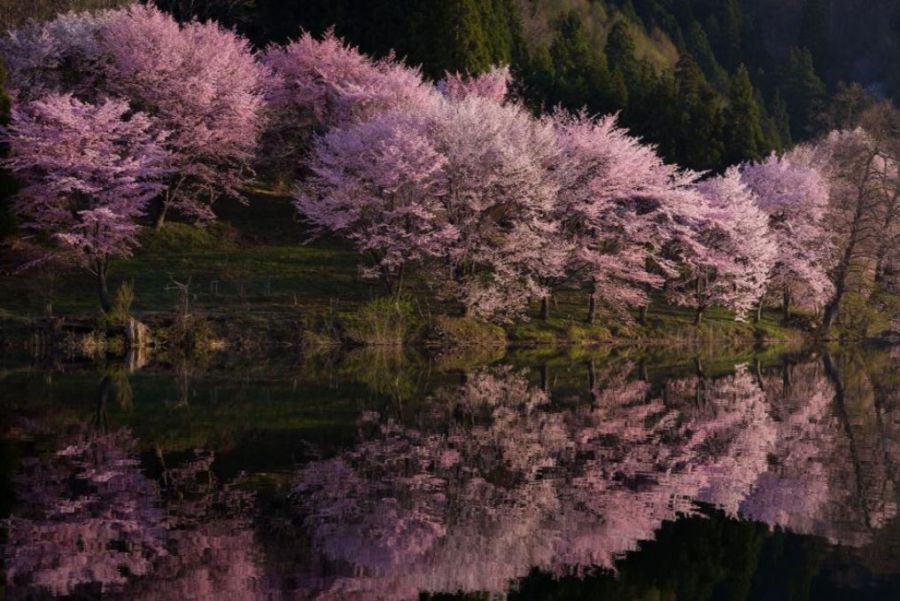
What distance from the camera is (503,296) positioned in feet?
183

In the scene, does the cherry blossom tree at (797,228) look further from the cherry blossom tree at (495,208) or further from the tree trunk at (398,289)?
the tree trunk at (398,289)

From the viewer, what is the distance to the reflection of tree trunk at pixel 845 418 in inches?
808

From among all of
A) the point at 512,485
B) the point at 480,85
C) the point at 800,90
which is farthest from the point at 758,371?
the point at 800,90

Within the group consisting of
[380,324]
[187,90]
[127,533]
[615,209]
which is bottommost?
[127,533]

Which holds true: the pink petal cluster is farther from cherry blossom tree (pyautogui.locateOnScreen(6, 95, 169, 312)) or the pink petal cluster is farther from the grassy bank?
the grassy bank

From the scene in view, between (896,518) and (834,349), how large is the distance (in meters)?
51.0

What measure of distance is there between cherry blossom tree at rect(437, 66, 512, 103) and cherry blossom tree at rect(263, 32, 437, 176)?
221 inches

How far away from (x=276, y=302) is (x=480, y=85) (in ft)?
101

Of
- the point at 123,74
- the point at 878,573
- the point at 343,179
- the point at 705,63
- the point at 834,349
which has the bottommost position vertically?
the point at 878,573

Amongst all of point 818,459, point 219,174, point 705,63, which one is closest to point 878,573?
point 818,459

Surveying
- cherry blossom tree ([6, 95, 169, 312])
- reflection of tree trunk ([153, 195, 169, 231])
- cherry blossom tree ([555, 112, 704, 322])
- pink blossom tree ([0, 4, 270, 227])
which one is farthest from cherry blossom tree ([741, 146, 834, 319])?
cherry blossom tree ([6, 95, 169, 312])

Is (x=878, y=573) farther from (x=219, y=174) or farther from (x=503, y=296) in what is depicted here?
(x=219, y=174)

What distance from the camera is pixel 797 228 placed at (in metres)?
72.9

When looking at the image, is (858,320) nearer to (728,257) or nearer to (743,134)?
(728,257)
